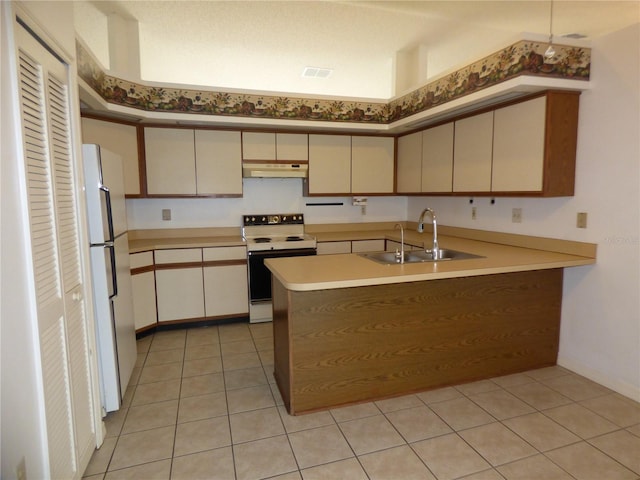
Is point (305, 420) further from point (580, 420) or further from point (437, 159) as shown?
point (437, 159)

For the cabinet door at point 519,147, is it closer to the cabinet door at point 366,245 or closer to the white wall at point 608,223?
the white wall at point 608,223

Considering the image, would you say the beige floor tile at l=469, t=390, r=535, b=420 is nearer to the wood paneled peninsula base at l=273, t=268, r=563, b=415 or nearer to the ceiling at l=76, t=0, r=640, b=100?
the wood paneled peninsula base at l=273, t=268, r=563, b=415

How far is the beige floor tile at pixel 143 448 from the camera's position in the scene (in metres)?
1.93

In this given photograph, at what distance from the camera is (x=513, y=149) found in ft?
9.37

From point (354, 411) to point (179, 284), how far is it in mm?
2210

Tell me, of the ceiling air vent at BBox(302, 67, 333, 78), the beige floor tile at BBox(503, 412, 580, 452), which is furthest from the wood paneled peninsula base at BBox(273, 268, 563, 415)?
the ceiling air vent at BBox(302, 67, 333, 78)

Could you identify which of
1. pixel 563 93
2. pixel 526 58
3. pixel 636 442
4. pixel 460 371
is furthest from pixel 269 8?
pixel 636 442

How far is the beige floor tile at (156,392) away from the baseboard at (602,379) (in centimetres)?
287

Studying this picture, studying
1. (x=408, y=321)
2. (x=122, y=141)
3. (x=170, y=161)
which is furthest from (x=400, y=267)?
(x=122, y=141)

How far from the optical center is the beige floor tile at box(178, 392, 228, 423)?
91.3 inches

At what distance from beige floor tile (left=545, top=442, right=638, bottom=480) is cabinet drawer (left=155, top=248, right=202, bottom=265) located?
316cm

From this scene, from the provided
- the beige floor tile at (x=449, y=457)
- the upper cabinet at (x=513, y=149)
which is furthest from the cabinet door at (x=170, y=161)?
the beige floor tile at (x=449, y=457)

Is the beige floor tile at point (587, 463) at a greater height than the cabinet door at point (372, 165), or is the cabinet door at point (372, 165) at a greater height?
the cabinet door at point (372, 165)

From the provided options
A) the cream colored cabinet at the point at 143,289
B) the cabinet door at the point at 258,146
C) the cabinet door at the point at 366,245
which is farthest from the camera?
the cabinet door at the point at 366,245
